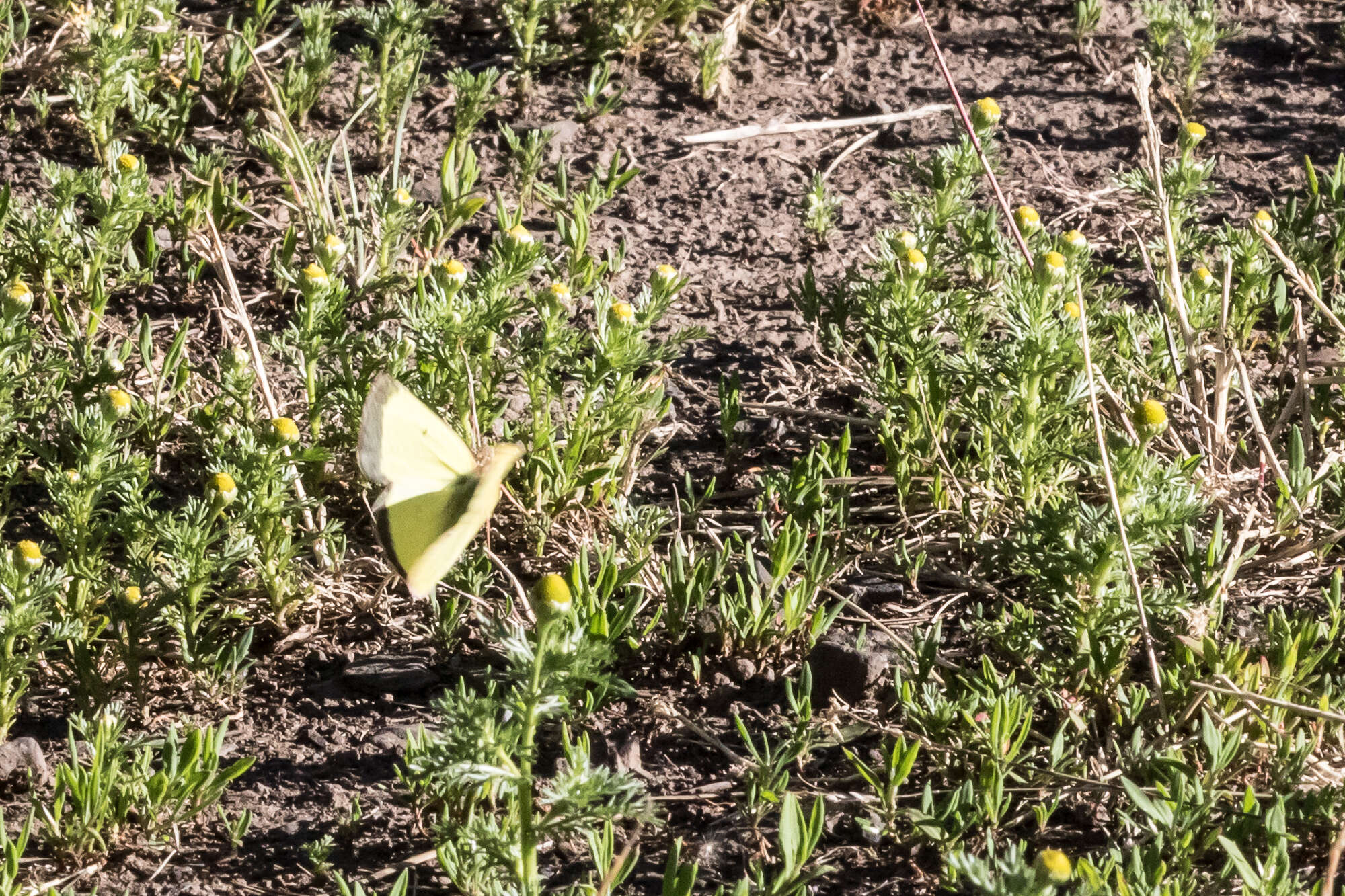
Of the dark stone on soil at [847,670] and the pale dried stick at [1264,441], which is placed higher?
the pale dried stick at [1264,441]

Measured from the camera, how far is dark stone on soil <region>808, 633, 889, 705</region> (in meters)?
3.12

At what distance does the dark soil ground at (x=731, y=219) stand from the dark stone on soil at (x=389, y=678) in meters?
0.01

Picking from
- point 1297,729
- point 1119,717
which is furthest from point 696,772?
point 1297,729

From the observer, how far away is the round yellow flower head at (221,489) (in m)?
3.01

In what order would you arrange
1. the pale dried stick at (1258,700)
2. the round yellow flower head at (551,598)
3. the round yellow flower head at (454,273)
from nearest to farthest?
1. the round yellow flower head at (551,598)
2. the pale dried stick at (1258,700)
3. the round yellow flower head at (454,273)

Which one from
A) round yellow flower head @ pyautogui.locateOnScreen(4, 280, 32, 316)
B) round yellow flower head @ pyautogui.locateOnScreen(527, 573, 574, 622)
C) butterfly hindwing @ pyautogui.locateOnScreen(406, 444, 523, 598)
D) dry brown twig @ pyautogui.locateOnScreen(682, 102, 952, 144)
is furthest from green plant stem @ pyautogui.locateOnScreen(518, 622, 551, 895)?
dry brown twig @ pyautogui.locateOnScreen(682, 102, 952, 144)

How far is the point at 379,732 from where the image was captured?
3.06m

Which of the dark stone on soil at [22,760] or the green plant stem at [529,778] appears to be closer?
the green plant stem at [529,778]

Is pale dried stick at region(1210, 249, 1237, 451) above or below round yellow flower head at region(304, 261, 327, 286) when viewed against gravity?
below

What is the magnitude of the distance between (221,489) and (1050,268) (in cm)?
204

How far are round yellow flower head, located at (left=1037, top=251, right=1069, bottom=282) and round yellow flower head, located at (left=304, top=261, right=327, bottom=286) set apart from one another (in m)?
1.83

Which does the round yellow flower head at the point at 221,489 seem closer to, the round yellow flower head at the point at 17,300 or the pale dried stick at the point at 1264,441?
the round yellow flower head at the point at 17,300

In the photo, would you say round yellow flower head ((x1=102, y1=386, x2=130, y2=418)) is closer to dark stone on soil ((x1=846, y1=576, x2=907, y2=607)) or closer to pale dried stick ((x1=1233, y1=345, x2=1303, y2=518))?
dark stone on soil ((x1=846, y1=576, x2=907, y2=607))

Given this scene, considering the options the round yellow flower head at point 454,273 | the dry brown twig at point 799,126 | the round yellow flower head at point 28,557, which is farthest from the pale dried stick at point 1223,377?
the round yellow flower head at point 28,557
